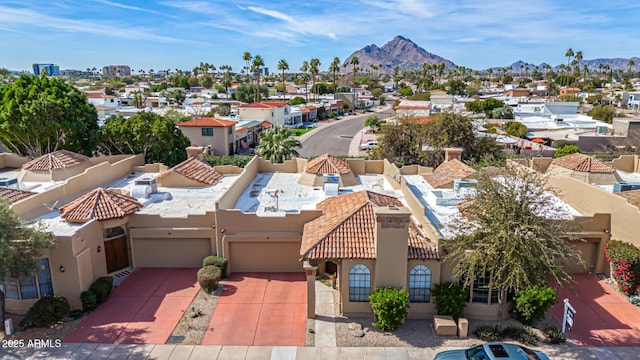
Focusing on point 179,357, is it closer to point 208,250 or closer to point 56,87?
point 208,250

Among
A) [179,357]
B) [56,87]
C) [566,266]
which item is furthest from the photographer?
[56,87]

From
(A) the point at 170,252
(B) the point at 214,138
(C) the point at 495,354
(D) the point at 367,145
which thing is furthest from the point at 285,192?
(D) the point at 367,145

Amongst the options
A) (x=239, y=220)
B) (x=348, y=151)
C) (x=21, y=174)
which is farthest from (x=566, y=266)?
(x=348, y=151)

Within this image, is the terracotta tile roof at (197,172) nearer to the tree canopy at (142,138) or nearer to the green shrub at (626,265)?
the tree canopy at (142,138)

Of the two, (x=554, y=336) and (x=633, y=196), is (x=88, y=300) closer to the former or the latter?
(x=554, y=336)

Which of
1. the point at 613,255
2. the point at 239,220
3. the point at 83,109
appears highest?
the point at 83,109

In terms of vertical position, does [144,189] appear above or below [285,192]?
above
